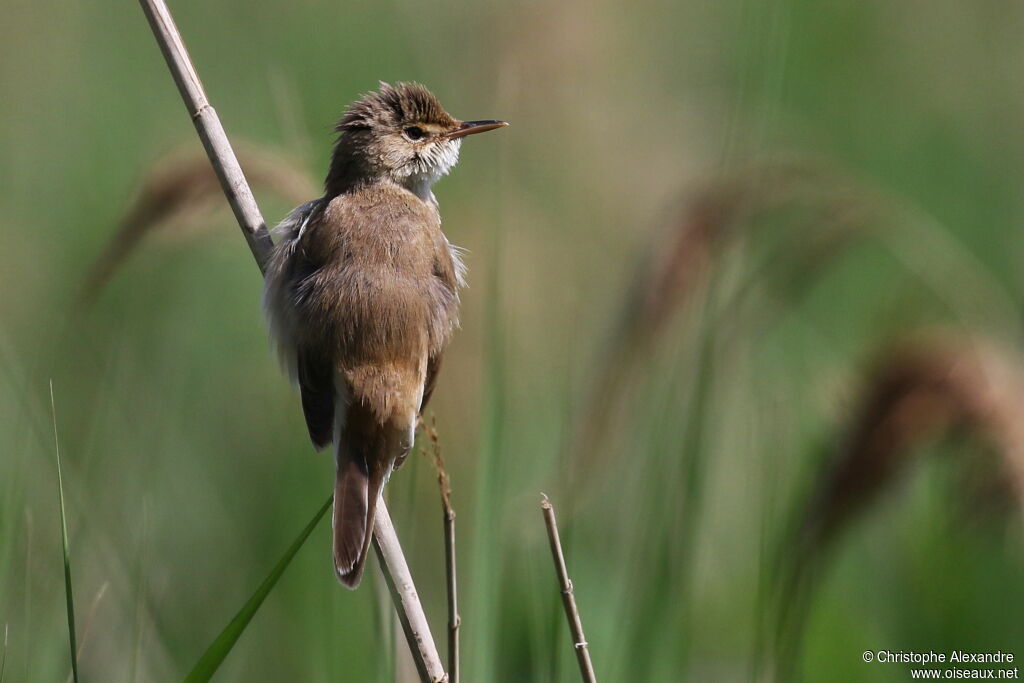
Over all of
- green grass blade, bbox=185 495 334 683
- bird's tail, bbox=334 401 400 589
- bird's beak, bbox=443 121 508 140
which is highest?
bird's beak, bbox=443 121 508 140

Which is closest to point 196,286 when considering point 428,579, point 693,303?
point 428,579

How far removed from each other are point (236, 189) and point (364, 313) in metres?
0.46

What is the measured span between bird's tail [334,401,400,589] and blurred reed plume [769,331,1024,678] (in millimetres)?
801

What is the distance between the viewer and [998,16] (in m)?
6.40

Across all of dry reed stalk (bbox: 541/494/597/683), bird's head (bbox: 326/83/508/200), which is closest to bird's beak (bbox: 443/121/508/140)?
bird's head (bbox: 326/83/508/200)

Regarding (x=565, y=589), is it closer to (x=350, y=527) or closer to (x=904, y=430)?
(x=350, y=527)

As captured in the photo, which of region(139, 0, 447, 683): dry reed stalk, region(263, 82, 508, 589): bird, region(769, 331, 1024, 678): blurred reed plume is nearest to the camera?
region(769, 331, 1024, 678): blurred reed plume

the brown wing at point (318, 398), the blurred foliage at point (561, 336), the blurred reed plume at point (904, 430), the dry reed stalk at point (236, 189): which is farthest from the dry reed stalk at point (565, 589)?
the brown wing at point (318, 398)

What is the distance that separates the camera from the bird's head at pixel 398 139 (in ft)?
10.7

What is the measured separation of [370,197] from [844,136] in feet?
11.6

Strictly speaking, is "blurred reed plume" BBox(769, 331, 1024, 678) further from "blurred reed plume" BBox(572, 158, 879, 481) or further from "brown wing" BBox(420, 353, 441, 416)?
"brown wing" BBox(420, 353, 441, 416)

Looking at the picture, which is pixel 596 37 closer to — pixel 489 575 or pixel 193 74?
pixel 193 74

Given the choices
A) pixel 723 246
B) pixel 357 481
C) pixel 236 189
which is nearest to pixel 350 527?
pixel 357 481

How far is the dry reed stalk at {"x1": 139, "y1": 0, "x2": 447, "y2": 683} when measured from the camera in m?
2.29
